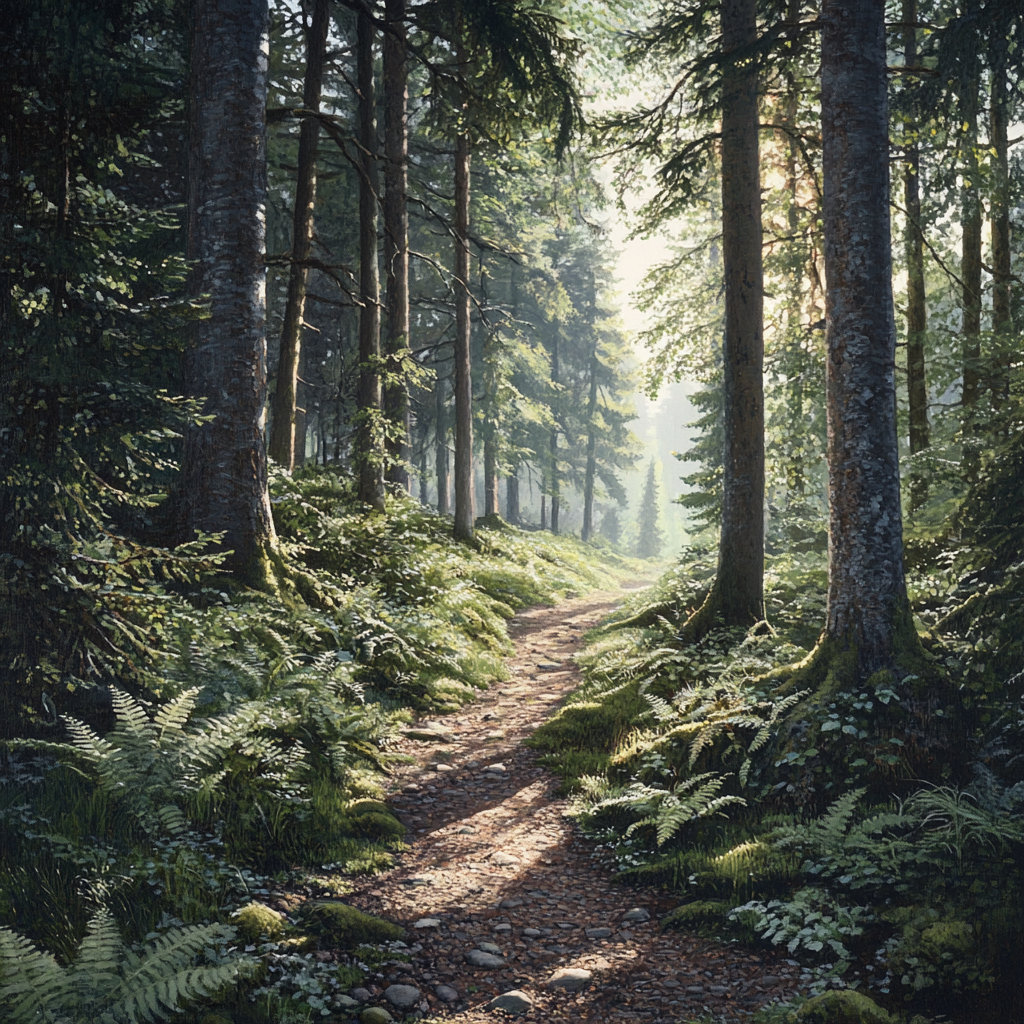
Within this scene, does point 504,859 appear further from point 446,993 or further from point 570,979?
point 446,993

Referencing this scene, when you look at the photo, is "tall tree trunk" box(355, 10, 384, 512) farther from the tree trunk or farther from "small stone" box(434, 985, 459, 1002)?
the tree trunk

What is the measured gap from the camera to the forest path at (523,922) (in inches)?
132

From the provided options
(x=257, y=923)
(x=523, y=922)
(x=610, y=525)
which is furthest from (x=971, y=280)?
(x=610, y=525)

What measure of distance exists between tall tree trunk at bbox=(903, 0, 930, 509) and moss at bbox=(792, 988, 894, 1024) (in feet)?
23.7

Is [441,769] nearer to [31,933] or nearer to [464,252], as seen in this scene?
[31,933]

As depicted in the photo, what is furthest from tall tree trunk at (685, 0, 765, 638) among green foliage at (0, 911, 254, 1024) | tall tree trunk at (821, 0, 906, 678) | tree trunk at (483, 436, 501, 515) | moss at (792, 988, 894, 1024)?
tree trunk at (483, 436, 501, 515)

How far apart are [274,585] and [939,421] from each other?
26.3 ft

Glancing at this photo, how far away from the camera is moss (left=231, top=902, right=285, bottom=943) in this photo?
338 cm

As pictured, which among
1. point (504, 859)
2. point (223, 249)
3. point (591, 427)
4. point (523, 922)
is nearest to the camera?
point (523, 922)

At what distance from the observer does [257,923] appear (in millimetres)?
3434

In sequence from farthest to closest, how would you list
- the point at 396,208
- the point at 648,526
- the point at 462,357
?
1. the point at 648,526
2. the point at 462,357
3. the point at 396,208

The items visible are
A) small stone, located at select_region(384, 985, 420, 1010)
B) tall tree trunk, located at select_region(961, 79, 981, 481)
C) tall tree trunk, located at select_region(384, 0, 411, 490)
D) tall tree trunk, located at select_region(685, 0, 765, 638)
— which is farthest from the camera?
tall tree trunk, located at select_region(384, 0, 411, 490)

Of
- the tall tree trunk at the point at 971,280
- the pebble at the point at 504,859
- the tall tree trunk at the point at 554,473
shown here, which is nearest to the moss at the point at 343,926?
the pebble at the point at 504,859

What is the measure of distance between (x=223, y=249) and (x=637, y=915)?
6446 millimetres
